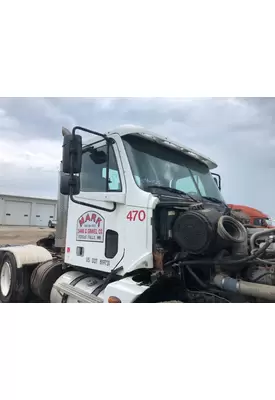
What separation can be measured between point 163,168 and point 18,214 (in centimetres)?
1291

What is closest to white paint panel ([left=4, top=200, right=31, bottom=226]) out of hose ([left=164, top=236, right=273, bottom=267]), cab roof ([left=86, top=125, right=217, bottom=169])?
cab roof ([left=86, top=125, right=217, bottom=169])

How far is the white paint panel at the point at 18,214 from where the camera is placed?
13812 mm

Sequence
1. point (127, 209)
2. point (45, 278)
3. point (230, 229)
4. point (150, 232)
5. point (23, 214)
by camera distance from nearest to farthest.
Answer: point (230, 229) < point (150, 232) < point (127, 209) < point (45, 278) < point (23, 214)

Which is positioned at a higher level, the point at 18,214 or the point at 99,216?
the point at 18,214

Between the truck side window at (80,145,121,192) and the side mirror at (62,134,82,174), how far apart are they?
45 cm

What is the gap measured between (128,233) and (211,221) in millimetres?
900

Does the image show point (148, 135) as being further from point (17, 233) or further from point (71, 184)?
point (17, 233)

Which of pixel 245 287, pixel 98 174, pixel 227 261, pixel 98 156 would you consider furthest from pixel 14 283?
pixel 245 287

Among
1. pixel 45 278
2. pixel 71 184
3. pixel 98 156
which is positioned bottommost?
pixel 45 278

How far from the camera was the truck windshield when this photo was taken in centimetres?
308

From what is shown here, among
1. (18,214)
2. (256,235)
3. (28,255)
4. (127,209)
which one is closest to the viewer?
(256,235)

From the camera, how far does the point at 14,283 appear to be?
4.32 m

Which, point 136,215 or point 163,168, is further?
point 163,168

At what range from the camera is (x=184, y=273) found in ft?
9.50
